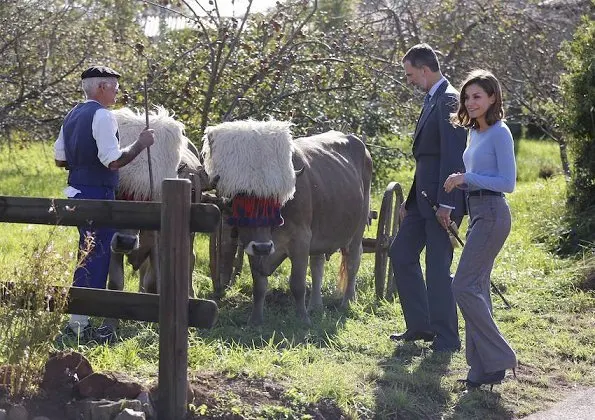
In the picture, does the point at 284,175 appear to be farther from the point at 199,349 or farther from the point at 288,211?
the point at 199,349

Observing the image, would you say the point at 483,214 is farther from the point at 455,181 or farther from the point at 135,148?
the point at 135,148

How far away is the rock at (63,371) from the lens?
5535 millimetres

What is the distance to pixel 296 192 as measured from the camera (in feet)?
29.1

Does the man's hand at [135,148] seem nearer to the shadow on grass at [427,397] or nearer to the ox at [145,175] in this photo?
the ox at [145,175]

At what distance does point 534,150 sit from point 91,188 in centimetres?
2072

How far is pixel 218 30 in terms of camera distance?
11.5 meters

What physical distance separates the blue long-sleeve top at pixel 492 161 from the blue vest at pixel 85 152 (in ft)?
8.86

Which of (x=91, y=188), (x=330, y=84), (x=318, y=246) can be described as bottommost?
(x=318, y=246)

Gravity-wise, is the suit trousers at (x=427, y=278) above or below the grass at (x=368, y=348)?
above

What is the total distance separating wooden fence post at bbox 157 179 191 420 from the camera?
5383 millimetres

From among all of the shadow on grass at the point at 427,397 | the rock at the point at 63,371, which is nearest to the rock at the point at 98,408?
the rock at the point at 63,371

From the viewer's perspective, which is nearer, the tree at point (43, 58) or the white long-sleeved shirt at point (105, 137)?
the white long-sleeved shirt at point (105, 137)

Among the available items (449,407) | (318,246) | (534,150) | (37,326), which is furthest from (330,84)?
(534,150)

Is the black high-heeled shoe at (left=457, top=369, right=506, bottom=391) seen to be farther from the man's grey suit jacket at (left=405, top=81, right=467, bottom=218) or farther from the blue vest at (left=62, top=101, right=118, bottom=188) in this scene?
the blue vest at (left=62, top=101, right=118, bottom=188)
